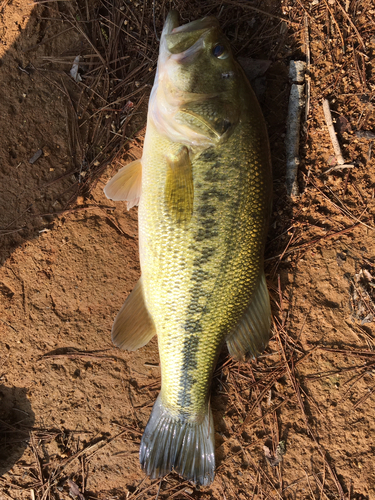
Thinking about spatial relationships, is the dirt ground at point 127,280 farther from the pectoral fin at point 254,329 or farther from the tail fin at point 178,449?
the pectoral fin at point 254,329

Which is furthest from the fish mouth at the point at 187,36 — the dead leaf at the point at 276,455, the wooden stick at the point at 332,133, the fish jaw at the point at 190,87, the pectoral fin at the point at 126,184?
the dead leaf at the point at 276,455

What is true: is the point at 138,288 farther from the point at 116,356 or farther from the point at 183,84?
the point at 183,84

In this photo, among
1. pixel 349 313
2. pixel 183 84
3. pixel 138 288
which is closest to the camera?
pixel 183 84

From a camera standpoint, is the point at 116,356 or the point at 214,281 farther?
the point at 116,356

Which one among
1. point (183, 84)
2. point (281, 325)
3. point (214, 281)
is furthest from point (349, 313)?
point (183, 84)

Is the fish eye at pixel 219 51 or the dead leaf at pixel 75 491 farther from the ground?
the fish eye at pixel 219 51

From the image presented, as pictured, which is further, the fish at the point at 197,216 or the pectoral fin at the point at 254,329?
the pectoral fin at the point at 254,329

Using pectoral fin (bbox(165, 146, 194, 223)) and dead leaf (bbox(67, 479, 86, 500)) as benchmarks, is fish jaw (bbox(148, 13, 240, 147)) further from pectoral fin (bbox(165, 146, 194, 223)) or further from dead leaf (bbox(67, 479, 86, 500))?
dead leaf (bbox(67, 479, 86, 500))
